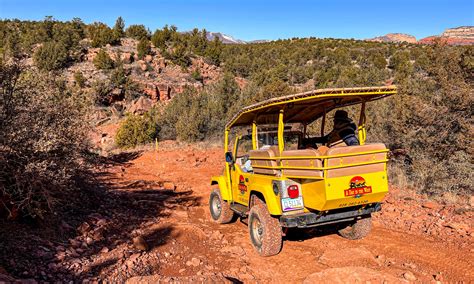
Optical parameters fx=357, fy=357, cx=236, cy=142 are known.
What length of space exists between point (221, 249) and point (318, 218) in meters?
1.78

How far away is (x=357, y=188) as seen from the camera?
15.8 feet

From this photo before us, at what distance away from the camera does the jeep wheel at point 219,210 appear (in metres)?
7.30

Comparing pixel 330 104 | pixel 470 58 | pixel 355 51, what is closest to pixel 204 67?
pixel 355 51

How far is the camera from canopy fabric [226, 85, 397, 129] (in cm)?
485

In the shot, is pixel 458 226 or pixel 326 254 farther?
pixel 458 226

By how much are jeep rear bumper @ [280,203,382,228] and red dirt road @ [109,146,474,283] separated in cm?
59

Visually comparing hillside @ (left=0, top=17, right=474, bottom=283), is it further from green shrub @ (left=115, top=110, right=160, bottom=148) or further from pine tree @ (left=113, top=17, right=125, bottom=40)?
pine tree @ (left=113, top=17, right=125, bottom=40)

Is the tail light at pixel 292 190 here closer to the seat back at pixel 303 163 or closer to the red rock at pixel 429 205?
the seat back at pixel 303 163

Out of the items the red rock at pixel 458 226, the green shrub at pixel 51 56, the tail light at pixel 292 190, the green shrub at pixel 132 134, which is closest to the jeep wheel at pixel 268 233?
the tail light at pixel 292 190

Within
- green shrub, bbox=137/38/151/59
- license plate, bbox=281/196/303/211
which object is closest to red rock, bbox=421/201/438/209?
license plate, bbox=281/196/303/211

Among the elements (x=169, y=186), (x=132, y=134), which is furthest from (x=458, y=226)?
(x=132, y=134)

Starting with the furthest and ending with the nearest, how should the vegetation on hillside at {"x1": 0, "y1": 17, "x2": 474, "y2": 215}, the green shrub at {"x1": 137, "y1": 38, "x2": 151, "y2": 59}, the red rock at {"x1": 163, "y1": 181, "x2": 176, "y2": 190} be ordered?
1. the green shrub at {"x1": 137, "y1": 38, "x2": 151, "y2": 59}
2. the red rock at {"x1": 163, "y1": 181, "x2": 176, "y2": 190}
3. the vegetation on hillside at {"x1": 0, "y1": 17, "x2": 474, "y2": 215}

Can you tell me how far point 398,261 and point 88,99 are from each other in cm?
738

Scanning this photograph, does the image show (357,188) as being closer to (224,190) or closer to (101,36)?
(224,190)
